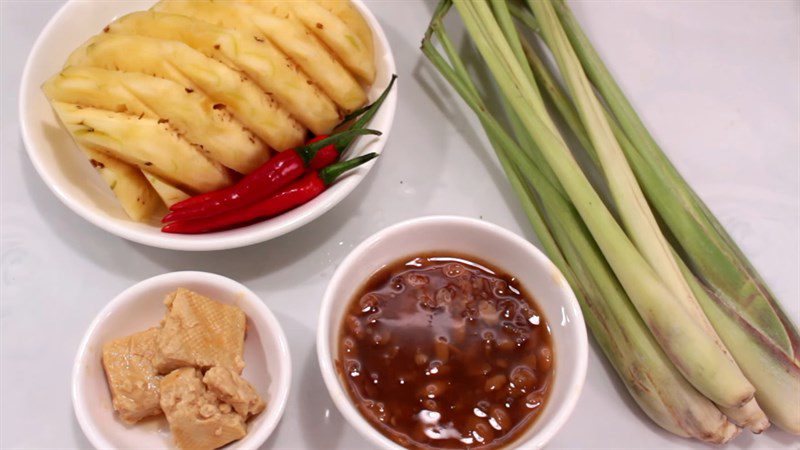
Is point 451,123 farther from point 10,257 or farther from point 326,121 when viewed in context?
point 10,257

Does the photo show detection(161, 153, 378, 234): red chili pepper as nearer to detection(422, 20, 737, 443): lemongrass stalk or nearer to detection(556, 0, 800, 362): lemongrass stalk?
detection(422, 20, 737, 443): lemongrass stalk

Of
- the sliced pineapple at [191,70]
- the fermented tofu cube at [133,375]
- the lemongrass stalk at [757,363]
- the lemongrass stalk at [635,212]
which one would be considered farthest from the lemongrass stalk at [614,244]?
the fermented tofu cube at [133,375]

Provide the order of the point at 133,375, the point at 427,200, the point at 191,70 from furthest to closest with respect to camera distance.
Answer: the point at 427,200, the point at 191,70, the point at 133,375

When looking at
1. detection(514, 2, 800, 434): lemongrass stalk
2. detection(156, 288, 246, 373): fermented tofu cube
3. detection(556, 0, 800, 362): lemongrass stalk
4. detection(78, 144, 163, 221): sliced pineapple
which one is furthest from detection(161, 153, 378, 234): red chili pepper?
detection(514, 2, 800, 434): lemongrass stalk

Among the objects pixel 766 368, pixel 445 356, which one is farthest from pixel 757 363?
pixel 445 356

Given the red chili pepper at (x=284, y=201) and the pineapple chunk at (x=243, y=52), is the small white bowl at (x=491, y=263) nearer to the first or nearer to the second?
the red chili pepper at (x=284, y=201)

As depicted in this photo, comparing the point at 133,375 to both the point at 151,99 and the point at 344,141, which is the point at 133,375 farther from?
the point at 344,141

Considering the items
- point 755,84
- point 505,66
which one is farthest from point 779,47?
point 505,66
